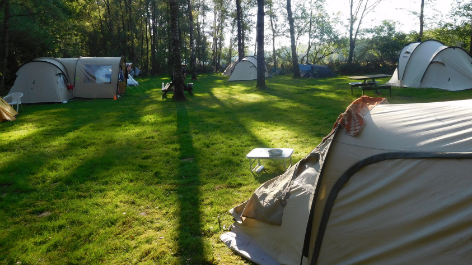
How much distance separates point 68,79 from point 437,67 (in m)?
16.9

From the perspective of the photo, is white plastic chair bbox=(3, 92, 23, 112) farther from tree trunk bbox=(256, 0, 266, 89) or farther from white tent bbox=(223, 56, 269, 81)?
white tent bbox=(223, 56, 269, 81)

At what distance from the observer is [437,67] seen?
15703mm

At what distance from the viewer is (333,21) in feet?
127

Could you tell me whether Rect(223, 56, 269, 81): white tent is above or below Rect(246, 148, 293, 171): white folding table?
above

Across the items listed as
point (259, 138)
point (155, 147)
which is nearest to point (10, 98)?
point (155, 147)

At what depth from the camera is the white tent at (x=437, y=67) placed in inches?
600

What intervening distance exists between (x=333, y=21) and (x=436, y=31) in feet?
39.8

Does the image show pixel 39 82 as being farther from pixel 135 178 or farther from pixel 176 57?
pixel 135 178

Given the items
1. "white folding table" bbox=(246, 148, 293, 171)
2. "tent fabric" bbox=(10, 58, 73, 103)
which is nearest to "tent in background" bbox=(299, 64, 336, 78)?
"tent fabric" bbox=(10, 58, 73, 103)

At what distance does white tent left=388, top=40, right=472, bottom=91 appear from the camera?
50.0 ft

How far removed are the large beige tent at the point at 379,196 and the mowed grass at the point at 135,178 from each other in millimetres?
722

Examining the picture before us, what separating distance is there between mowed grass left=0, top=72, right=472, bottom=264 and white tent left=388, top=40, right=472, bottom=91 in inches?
133

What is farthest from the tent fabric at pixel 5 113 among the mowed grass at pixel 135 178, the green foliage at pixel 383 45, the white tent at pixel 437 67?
the green foliage at pixel 383 45

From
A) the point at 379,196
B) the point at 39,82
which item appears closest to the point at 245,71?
the point at 39,82
